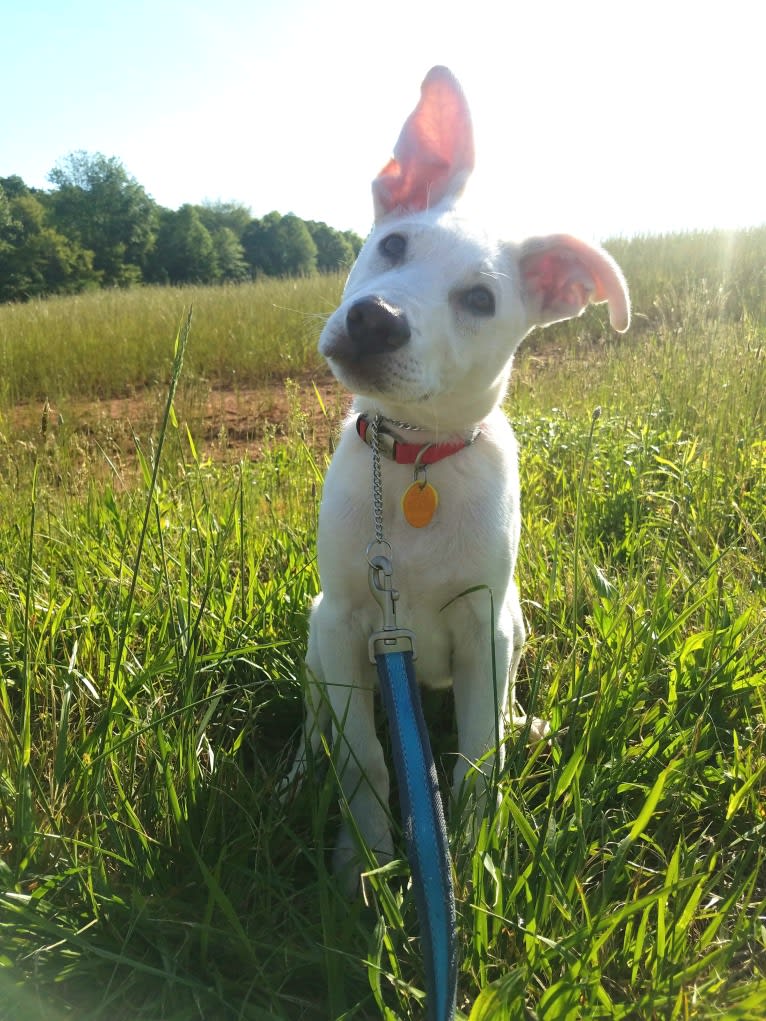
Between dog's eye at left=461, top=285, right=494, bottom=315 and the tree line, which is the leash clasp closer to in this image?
dog's eye at left=461, top=285, right=494, bottom=315

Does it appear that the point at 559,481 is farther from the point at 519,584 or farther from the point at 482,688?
the point at 482,688

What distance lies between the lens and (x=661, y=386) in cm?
427

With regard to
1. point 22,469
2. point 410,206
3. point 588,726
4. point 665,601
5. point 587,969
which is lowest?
point 587,969

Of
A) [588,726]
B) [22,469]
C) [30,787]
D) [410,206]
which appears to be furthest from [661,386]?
[30,787]

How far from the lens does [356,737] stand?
166 cm

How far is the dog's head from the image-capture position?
1.38 meters

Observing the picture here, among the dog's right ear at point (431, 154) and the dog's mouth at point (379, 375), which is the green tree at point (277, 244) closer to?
the dog's right ear at point (431, 154)

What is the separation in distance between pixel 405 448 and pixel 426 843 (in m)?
0.90

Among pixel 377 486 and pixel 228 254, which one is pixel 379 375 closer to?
pixel 377 486

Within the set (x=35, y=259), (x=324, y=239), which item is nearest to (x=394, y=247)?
(x=35, y=259)

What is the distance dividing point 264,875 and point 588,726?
2.63ft

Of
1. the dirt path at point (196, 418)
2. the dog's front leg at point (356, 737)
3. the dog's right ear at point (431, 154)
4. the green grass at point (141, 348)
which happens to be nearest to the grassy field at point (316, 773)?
the dog's front leg at point (356, 737)

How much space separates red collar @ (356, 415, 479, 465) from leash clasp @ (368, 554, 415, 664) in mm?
264

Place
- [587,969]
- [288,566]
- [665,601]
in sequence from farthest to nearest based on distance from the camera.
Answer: [288,566]
[665,601]
[587,969]
